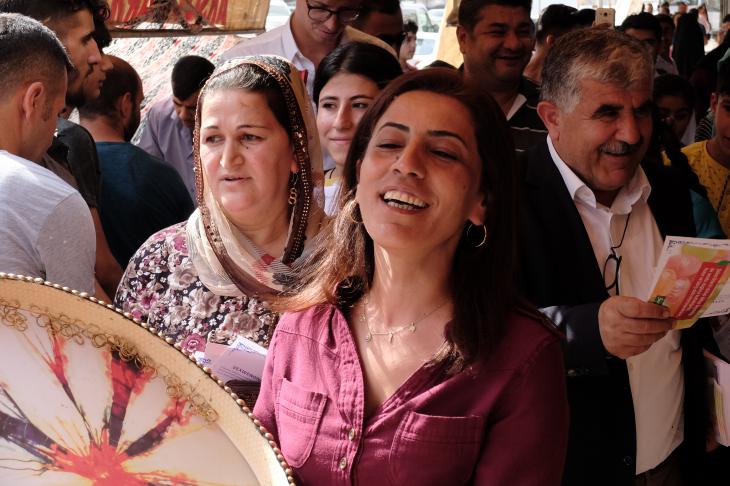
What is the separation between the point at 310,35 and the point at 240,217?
2005mm

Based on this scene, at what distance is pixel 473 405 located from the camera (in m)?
1.61

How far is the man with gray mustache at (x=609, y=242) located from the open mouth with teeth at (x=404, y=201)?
27.9 inches

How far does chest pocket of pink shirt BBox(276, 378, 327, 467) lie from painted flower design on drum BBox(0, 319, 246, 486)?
224mm

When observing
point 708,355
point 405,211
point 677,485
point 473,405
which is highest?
point 405,211

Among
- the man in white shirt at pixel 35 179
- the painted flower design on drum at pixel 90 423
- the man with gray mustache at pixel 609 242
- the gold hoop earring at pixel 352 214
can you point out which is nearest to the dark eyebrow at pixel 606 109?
the man with gray mustache at pixel 609 242

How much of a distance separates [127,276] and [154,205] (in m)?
1.32

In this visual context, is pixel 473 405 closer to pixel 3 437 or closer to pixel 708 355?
pixel 3 437

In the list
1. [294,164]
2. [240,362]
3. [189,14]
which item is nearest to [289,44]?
[189,14]

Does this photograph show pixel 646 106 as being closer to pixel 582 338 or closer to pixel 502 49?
pixel 582 338

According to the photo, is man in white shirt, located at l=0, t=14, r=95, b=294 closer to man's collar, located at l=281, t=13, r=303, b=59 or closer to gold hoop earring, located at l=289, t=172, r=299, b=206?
gold hoop earring, located at l=289, t=172, r=299, b=206

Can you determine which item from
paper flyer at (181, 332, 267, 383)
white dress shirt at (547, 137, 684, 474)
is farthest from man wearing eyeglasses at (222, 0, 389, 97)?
paper flyer at (181, 332, 267, 383)

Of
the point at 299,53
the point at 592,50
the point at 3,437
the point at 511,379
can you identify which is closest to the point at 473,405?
the point at 511,379

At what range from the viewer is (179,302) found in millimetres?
2447

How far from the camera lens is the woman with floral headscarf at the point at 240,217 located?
2.38 meters
